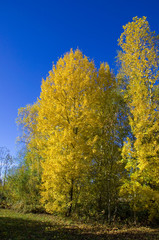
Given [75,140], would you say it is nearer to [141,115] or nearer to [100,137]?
[100,137]

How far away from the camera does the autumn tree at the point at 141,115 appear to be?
803cm

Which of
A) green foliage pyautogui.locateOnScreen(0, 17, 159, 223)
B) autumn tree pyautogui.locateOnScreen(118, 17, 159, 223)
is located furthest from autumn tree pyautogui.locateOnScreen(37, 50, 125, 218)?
autumn tree pyautogui.locateOnScreen(118, 17, 159, 223)

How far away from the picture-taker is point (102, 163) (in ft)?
34.3

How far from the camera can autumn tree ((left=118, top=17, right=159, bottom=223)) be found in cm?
803

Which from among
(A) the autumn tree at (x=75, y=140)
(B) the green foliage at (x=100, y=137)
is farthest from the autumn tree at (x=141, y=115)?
(A) the autumn tree at (x=75, y=140)

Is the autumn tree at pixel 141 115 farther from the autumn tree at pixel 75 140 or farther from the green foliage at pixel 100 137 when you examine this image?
the autumn tree at pixel 75 140

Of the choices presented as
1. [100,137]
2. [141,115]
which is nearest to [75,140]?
[100,137]

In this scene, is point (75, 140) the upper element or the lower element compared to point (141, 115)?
lower

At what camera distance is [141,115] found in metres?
8.81

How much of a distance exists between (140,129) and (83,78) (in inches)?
161

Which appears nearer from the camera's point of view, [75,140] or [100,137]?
[75,140]

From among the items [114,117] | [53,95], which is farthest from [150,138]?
[53,95]

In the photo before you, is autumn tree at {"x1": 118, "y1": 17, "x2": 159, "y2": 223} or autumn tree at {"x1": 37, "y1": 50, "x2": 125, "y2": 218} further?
autumn tree at {"x1": 37, "y1": 50, "x2": 125, "y2": 218}

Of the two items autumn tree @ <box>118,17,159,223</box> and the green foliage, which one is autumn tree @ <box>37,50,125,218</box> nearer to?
the green foliage
